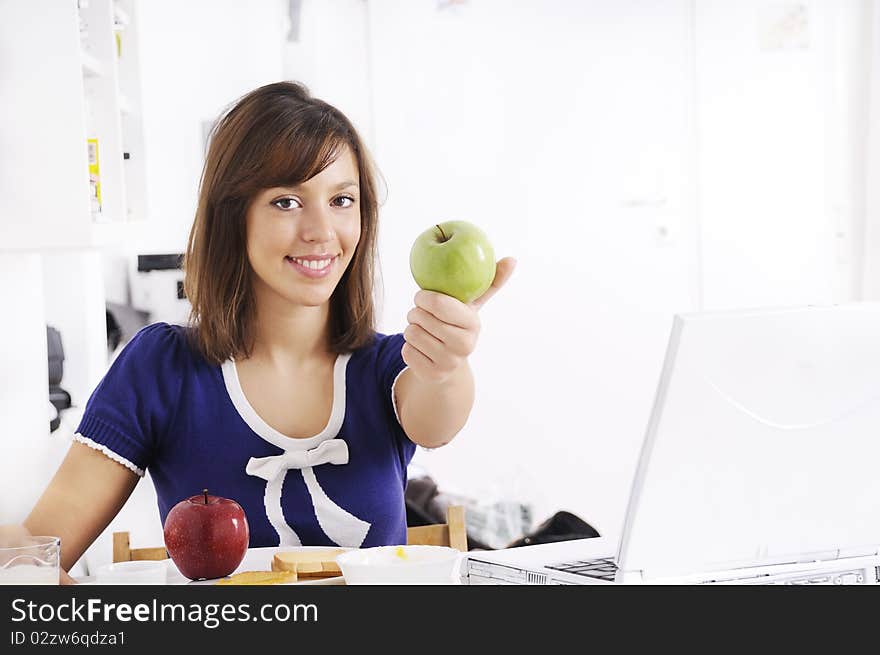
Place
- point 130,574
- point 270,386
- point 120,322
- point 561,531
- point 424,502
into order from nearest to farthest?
point 130,574 → point 270,386 → point 561,531 → point 120,322 → point 424,502

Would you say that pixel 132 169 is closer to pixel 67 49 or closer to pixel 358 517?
pixel 67 49

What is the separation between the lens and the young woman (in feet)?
4.37

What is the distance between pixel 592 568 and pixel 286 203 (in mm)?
686

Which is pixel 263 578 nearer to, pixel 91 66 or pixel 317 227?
pixel 317 227

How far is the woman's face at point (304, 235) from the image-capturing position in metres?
1.34

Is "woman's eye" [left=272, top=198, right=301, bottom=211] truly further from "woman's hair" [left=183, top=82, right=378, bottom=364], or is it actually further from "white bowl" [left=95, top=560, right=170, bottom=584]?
"white bowl" [left=95, top=560, right=170, bottom=584]

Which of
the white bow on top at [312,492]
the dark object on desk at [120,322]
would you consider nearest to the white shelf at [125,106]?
the dark object on desk at [120,322]

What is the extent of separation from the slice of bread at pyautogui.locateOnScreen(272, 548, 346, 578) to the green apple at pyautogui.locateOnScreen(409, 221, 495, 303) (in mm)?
296

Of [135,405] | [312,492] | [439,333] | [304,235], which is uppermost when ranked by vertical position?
[304,235]

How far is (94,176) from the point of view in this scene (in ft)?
5.67

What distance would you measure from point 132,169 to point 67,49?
0.53 metres

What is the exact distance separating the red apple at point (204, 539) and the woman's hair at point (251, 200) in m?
0.42

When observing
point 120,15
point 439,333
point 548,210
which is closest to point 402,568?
point 439,333
